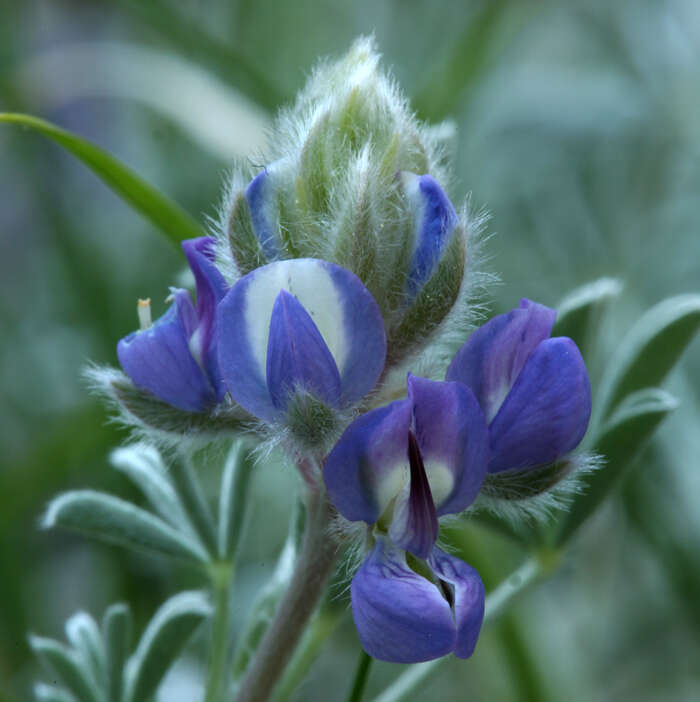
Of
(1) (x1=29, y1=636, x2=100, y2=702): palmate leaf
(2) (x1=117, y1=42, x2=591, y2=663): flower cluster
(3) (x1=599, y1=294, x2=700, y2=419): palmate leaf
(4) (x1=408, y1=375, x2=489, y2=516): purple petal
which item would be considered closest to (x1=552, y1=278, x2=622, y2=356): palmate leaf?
(3) (x1=599, y1=294, x2=700, y2=419): palmate leaf

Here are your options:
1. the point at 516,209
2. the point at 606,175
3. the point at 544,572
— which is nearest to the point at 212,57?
the point at 516,209

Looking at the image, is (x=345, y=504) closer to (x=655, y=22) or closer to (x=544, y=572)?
(x=544, y=572)

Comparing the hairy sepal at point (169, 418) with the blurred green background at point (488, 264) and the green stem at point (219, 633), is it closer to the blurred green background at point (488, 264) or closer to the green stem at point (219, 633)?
the green stem at point (219, 633)

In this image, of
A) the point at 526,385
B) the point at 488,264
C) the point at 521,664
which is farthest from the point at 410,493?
the point at 488,264

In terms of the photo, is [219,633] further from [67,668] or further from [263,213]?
[263,213]

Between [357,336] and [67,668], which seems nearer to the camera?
[357,336]

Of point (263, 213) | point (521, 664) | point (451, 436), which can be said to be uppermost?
point (263, 213)

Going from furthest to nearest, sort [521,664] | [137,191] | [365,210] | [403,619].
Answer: [521,664]
[137,191]
[365,210]
[403,619]
